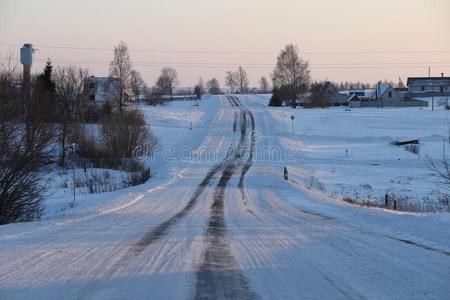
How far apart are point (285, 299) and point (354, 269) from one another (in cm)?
210

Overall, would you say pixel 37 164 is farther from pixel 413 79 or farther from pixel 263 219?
pixel 413 79

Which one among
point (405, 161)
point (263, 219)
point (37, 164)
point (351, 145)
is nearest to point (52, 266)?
point (263, 219)

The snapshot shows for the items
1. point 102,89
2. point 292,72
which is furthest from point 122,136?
point 292,72

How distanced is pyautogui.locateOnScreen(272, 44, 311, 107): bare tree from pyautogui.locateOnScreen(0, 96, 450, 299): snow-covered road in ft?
304

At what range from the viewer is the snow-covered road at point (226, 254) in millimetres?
7344

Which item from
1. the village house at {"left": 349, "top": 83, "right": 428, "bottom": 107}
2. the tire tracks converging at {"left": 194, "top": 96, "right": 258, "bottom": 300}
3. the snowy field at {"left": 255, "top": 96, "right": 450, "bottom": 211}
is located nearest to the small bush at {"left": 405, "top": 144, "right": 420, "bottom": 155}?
the snowy field at {"left": 255, "top": 96, "right": 450, "bottom": 211}

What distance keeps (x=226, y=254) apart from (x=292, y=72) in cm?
10460

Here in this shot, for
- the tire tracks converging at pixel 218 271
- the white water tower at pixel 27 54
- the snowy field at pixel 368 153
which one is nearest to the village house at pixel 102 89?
the snowy field at pixel 368 153

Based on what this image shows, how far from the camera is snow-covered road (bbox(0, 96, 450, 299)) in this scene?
7344 millimetres

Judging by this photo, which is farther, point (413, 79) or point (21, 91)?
point (413, 79)

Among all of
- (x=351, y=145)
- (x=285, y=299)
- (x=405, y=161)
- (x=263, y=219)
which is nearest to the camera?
(x=285, y=299)

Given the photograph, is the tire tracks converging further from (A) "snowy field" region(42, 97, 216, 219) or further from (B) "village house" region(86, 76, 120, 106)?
(B) "village house" region(86, 76, 120, 106)

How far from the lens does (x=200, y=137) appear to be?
63844mm

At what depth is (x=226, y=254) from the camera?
10.1 metres
